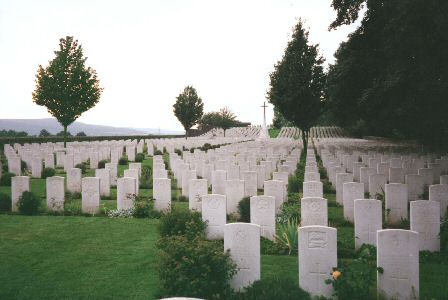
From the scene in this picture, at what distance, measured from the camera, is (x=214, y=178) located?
11.4 m

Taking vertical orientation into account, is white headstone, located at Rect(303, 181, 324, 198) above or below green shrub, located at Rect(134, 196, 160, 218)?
above

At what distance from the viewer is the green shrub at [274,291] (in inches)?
165

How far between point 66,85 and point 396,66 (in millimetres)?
18828

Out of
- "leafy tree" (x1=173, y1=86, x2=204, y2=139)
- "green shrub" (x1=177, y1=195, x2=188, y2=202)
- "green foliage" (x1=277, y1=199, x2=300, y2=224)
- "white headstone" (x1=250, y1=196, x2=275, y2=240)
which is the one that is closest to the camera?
"white headstone" (x1=250, y1=196, x2=275, y2=240)

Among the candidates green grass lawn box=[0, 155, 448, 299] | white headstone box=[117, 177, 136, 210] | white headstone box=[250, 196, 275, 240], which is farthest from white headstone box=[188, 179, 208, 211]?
white headstone box=[250, 196, 275, 240]

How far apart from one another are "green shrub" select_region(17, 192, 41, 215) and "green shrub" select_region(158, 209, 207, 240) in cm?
444

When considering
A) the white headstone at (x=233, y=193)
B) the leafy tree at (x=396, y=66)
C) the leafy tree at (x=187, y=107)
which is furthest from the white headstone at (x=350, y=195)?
the leafy tree at (x=187, y=107)

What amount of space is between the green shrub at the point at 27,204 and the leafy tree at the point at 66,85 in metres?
15.3

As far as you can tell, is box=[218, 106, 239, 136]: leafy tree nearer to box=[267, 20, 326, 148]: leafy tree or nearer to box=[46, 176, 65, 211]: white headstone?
box=[267, 20, 326, 148]: leafy tree

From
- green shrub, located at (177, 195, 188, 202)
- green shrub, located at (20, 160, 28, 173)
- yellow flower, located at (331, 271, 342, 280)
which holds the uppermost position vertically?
green shrub, located at (20, 160, 28, 173)

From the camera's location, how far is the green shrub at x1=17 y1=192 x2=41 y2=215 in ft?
31.4

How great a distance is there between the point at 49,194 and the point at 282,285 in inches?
291

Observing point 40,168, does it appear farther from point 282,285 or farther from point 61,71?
point 282,285

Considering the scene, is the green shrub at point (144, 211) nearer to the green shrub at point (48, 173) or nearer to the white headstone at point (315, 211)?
the white headstone at point (315, 211)
